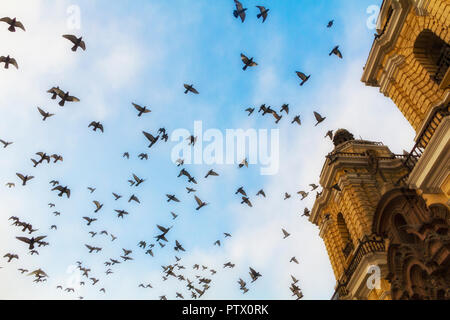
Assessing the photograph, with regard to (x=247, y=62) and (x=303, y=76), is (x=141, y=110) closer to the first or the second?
(x=247, y=62)

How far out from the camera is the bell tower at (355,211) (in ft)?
56.6

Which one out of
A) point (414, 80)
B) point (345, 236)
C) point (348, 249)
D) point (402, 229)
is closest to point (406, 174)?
point (402, 229)

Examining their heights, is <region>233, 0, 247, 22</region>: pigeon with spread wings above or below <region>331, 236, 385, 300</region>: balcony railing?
above

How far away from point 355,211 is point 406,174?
4893 millimetres

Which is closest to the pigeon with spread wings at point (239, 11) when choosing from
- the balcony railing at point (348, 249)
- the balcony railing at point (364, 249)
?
the balcony railing at point (364, 249)

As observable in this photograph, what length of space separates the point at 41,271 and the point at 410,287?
1672cm

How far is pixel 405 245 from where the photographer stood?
14.4 metres

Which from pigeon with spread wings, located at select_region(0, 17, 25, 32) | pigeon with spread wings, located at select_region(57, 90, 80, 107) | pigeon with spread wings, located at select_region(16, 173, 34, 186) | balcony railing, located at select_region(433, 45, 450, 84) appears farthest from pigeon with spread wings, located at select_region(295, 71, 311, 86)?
pigeon with spread wings, located at select_region(16, 173, 34, 186)

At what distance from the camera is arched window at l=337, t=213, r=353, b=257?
22594mm

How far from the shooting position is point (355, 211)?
20219 millimetres

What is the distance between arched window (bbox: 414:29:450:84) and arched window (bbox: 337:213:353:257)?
1236 cm

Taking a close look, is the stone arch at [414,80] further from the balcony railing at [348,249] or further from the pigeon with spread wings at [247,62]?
the balcony railing at [348,249]

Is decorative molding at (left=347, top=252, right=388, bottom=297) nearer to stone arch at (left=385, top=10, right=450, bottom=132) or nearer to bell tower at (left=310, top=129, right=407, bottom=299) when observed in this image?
bell tower at (left=310, top=129, right=407, bottom=299)
